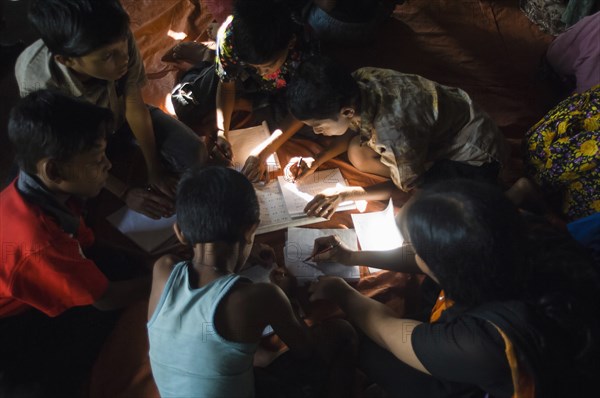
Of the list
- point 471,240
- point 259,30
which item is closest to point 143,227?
point 259,30

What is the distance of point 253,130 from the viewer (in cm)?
183

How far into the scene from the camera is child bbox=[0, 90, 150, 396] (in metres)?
0.99

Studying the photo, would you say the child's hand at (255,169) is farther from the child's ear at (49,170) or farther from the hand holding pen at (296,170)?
the child's ear at (49,170)

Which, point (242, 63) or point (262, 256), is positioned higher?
point (242, 63)

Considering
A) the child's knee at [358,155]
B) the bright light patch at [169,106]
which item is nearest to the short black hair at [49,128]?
the bright light patch at [169,106]

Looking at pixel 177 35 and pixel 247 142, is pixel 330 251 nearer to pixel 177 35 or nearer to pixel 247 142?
pixel 247 142

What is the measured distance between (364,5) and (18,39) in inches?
74.5

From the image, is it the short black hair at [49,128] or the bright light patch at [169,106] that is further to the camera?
the bright light patch at [169,106]

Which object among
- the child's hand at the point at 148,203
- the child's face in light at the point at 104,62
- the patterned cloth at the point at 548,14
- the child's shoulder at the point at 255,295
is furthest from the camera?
the patterned cloth at the point at 548,14

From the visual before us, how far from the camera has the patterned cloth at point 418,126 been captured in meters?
1.39

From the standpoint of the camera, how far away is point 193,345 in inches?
35.3

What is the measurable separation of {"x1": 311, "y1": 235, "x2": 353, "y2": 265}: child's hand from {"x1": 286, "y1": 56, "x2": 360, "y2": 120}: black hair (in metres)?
0.39

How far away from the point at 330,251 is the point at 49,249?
0.76m

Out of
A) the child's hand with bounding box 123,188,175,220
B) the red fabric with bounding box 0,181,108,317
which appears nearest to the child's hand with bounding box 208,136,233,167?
the child's hand with bounding box 123,188,175,220
